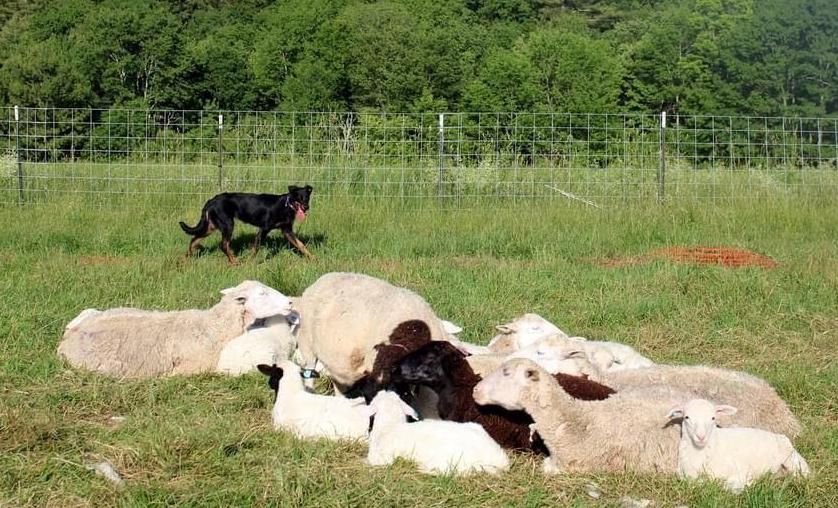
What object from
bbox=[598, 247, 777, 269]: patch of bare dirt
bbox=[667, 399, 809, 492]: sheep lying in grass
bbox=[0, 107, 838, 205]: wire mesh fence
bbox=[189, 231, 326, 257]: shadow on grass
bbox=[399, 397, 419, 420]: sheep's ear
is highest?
bbox=[0, 107, 838, 205]: wire mesh fence

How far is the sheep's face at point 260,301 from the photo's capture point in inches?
268

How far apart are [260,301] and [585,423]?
9.26 feet

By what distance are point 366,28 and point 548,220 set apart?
125ft

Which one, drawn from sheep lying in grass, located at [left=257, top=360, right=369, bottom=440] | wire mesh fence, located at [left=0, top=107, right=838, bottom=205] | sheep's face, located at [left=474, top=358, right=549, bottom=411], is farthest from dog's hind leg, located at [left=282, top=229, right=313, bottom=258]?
sheep's face, located at [left=474, top=358, right=549, bottom=411]

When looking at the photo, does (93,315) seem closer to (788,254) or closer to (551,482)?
(551,482)

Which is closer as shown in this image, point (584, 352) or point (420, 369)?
point (420, 369)

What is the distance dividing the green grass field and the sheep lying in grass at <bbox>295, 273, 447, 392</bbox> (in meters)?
0.45

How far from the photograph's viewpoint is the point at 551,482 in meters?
4.61

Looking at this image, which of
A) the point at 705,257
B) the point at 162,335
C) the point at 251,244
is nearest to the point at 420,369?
the point at 162,335

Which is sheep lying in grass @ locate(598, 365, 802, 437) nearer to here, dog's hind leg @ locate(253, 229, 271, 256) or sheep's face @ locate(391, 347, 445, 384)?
sheep's face @ locate(391, 347, 445, 384)

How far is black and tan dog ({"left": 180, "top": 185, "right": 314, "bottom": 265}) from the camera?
1147 cm

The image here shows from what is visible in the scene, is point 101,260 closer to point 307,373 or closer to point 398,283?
point 398,283

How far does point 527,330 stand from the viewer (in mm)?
6508

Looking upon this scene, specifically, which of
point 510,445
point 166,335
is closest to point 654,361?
point 510,445
